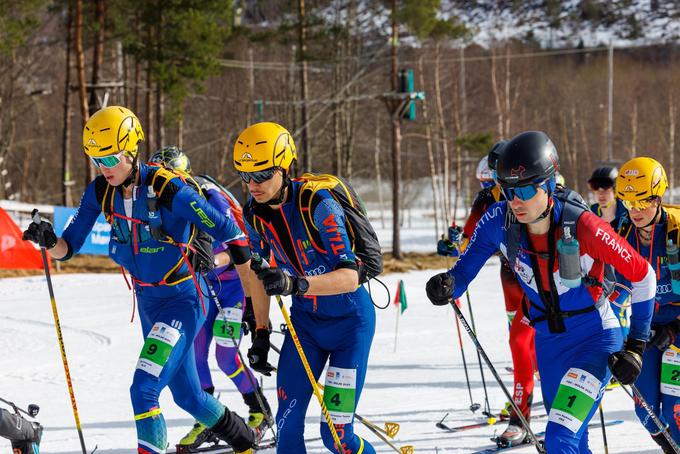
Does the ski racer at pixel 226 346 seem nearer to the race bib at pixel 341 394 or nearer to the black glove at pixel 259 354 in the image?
the black glove at pixel 259 354

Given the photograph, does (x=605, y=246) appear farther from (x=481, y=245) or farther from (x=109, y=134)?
(x=109, y=134)

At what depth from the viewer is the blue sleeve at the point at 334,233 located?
3.99 metres

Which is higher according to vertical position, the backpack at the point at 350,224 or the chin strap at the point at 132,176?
the chin strap at the point at 132,176

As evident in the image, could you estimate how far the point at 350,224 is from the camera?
417 cm

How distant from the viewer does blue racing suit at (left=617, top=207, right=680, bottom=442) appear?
502 cm

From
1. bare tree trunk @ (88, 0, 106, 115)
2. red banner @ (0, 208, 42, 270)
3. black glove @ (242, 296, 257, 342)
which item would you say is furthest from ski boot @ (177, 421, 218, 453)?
bare tree trunk @ (88, 0, 106, 115)

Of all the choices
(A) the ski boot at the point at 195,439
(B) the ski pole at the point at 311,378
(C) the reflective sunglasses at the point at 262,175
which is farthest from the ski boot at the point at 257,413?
(C) the reflective sunglasses at the point at 262,175

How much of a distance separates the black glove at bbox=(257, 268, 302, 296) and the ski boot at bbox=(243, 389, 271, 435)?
2.68 meters

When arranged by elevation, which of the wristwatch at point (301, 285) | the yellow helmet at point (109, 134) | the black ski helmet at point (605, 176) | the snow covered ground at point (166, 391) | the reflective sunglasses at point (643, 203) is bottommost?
the snow covered ground at point (166, 391)

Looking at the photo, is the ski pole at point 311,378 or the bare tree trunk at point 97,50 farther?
the bare tree trunk at point 97,50

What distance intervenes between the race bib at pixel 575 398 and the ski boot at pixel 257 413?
2.89 metres

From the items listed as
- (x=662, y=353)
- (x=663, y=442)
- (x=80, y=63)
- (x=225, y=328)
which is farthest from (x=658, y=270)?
(x=80, y=63)

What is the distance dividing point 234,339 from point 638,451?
3077 mm

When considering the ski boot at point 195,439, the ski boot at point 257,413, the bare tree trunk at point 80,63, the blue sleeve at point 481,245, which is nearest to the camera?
the blue sleeve at point 481,245
